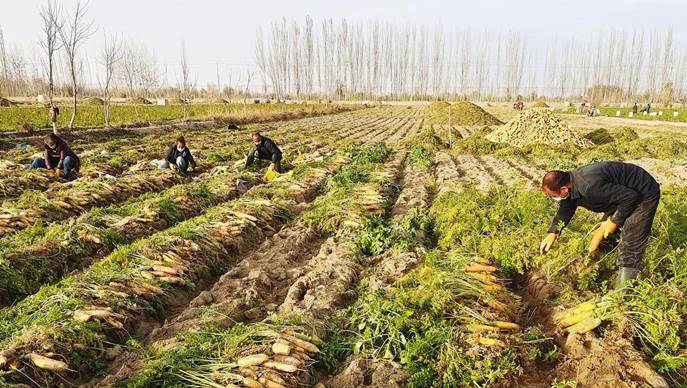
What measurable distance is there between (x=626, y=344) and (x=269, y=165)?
9.82 m

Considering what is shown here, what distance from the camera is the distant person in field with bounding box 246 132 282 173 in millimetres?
11469

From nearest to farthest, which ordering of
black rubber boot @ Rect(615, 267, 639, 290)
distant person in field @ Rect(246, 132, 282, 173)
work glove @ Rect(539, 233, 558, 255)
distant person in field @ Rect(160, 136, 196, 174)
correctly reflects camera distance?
1. black rubber boot @ Rect(615, 267, 639, 290)
2. work glove @ Rect(539, 233, 558, 255)
3. distant person in field @ Rect(160, 136, 196, 174)
4. distant person in field @ Rect(246, 132, 282, 173)

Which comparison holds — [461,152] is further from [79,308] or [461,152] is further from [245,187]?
[79,308]

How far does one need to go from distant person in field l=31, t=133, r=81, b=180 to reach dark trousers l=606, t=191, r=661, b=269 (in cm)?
1111

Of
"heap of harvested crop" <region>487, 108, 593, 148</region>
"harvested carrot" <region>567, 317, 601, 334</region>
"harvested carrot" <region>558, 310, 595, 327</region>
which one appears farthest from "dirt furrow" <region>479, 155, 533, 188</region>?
"harvested carrot" <region>567, 317, 601, 334</region>

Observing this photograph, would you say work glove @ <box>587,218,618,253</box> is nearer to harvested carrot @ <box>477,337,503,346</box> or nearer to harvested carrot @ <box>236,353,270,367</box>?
harvested carrot @ <box>477,337,503,346</box>

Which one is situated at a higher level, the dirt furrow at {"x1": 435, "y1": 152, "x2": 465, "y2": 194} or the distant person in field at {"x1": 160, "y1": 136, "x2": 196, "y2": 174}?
the distant person in field at {"x1": 160, "y1": 136, "x2": 196, "y2": 174}

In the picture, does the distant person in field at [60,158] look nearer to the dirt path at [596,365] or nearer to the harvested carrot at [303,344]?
the harvested carrot at [303,344]

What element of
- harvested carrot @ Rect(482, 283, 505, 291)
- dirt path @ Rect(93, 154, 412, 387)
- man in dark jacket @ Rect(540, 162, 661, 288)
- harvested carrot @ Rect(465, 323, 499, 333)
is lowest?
dirt path @ Rect(93, 154, 412, 387)

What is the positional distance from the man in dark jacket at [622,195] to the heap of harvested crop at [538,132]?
43.7ft

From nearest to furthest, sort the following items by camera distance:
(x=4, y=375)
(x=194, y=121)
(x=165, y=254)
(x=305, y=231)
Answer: (x=4, y=375) < (x=165, y=254) < (x=305, y=231) < (x=194, y=121)

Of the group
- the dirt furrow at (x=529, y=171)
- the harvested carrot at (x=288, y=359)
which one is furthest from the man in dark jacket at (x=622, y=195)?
the dirt furrow at (x=529, y=171)

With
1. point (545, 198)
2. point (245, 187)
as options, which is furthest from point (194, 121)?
point (545, 198)

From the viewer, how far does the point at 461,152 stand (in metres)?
16.4
